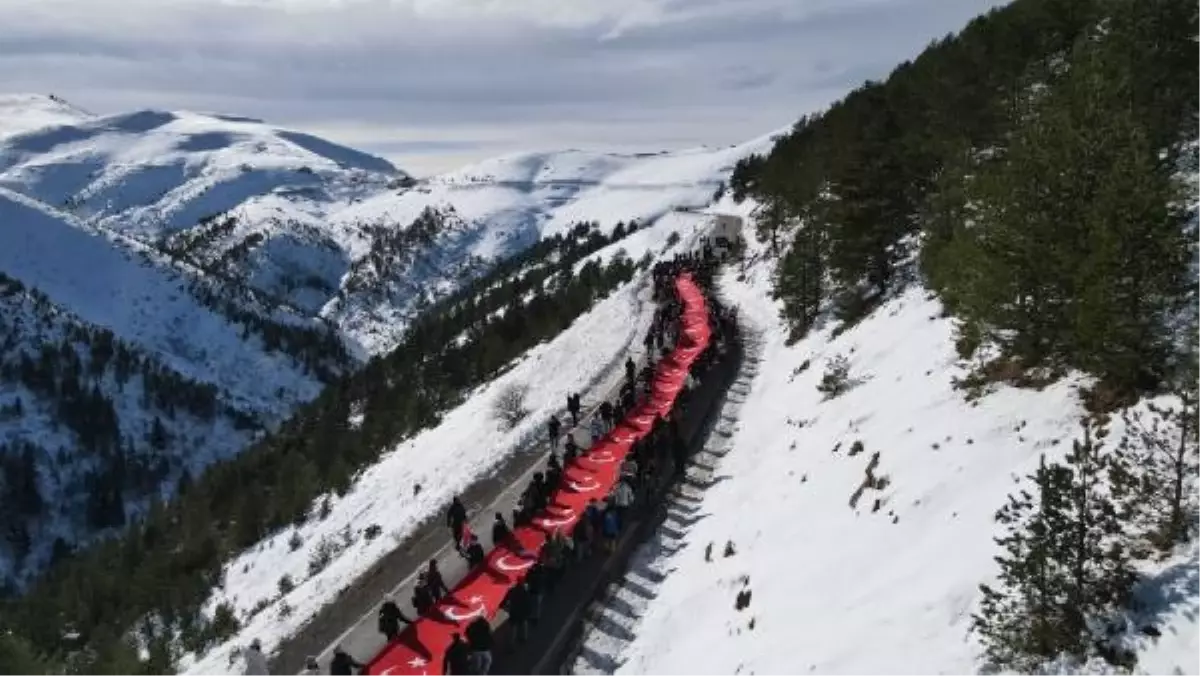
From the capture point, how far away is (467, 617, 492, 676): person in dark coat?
16484 mm

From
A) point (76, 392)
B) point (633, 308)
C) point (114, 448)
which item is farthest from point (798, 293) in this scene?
point (76, 392)

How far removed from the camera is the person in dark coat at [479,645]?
1648cm

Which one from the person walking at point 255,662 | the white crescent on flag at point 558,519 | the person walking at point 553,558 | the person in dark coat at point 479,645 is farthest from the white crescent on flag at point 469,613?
the person walking at point 255,662

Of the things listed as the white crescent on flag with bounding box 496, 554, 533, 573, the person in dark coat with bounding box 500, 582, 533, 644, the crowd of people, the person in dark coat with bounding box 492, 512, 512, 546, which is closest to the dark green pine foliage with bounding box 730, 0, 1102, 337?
the crowd of people

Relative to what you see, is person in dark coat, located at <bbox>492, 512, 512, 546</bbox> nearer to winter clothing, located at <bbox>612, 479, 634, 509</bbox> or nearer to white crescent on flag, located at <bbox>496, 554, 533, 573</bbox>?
white crescent on flag, located at <bbox>496, 554, 533, 573</bbox>

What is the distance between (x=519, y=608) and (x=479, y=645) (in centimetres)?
164

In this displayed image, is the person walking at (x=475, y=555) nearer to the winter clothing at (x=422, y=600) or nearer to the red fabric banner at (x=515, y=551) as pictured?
the red fabric banner at (x=515, y=551)

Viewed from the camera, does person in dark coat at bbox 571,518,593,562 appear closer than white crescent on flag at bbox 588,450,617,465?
Yes

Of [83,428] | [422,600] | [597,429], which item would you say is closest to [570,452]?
[597,429]

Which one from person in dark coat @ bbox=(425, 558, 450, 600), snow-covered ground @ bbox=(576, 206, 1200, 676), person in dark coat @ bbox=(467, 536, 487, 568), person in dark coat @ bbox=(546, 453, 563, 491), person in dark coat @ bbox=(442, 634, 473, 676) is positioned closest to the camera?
snow-covered ground @ bbox=(576, 206, 1200, 676)

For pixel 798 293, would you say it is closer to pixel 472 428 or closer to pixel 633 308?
pixel 472 428

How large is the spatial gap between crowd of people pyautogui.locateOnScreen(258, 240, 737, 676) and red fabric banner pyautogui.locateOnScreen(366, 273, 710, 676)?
Result: 235 millimetres

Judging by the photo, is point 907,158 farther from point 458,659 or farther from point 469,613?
point 458,659

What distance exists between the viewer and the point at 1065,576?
10.1 metres
